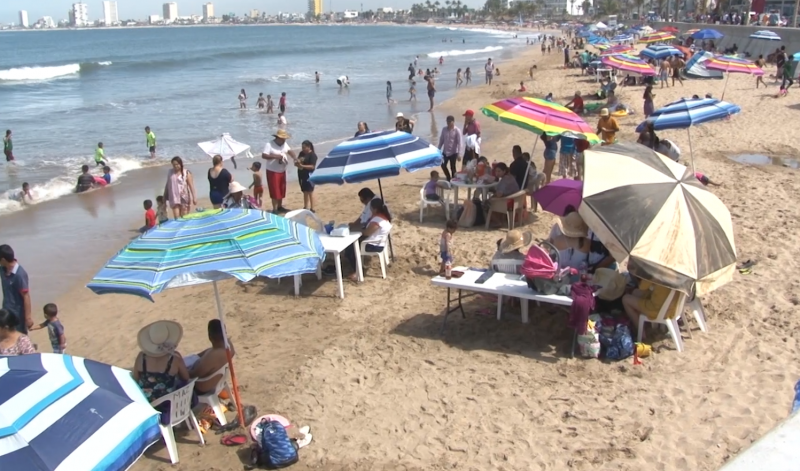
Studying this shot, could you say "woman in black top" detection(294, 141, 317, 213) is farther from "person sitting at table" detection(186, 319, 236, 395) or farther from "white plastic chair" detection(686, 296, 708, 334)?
"white plastic chair" detection(686, 296, 708, 334)

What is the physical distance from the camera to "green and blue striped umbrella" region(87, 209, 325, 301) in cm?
457

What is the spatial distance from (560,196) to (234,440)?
4.46 meters

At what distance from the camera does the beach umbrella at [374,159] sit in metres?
8.14

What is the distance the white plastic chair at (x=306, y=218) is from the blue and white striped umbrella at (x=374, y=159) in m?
0.69

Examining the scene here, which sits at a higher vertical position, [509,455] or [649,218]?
[649,218]

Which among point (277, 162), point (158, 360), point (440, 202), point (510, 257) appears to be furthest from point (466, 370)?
point (277, 162)

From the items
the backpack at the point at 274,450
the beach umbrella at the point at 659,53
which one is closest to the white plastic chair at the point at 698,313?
the backpack at the point at 274,450

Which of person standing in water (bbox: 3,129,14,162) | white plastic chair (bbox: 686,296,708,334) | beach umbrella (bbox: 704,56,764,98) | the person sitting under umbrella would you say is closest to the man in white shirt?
the person sitting under umbrella

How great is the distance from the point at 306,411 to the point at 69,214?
410 inches

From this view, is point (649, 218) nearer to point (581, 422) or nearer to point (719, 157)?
point (581, 422)

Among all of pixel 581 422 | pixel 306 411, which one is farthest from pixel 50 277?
pixel 581 422

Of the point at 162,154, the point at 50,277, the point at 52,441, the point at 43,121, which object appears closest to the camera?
the point at 52,441

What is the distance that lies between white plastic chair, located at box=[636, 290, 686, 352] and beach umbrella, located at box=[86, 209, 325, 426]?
3233mm

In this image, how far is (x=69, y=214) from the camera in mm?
14008
